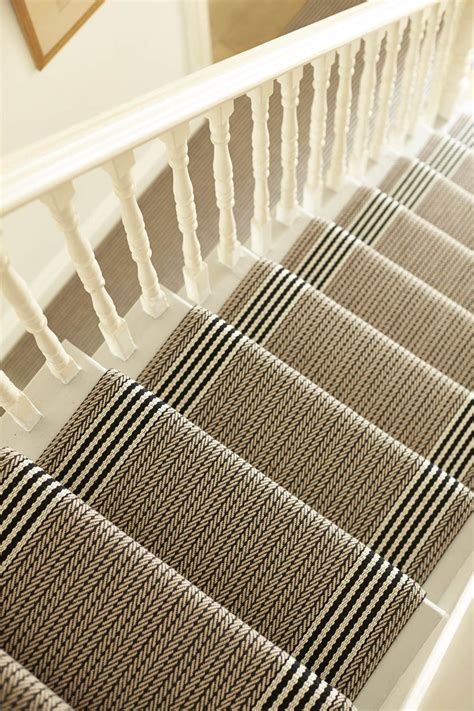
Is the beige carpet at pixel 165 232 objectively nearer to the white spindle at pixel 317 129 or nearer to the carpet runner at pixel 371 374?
the white spindle at pixel 317 129

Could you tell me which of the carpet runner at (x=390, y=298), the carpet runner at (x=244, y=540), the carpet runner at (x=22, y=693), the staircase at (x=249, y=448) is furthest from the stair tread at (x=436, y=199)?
the carpet runner at (x=22, y=693)

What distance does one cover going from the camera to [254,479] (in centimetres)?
131

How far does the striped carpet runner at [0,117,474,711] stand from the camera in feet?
3.60

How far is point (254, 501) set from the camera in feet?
4.26

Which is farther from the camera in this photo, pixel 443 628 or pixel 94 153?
pixel 443 628

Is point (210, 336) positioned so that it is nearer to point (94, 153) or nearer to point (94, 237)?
point (94, 153)

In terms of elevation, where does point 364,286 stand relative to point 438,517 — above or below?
above

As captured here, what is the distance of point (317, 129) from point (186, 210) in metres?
0.58

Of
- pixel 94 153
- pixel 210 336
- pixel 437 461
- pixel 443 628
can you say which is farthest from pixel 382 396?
pixel 94 153

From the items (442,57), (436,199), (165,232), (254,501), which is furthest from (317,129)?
(165,232)

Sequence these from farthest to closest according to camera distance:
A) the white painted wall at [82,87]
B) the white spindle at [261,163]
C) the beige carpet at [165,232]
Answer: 1. the beige carpet at [165,232]
2. the white painted wall at [82,87]
3. the white spindle at [261,163]

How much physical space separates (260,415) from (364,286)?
0.58 metres

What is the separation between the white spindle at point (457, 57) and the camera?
86.5 inches

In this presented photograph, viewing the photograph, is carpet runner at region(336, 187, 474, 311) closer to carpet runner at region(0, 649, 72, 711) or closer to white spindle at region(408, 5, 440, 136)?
white spindle at region(408, 5, 440, 136)
